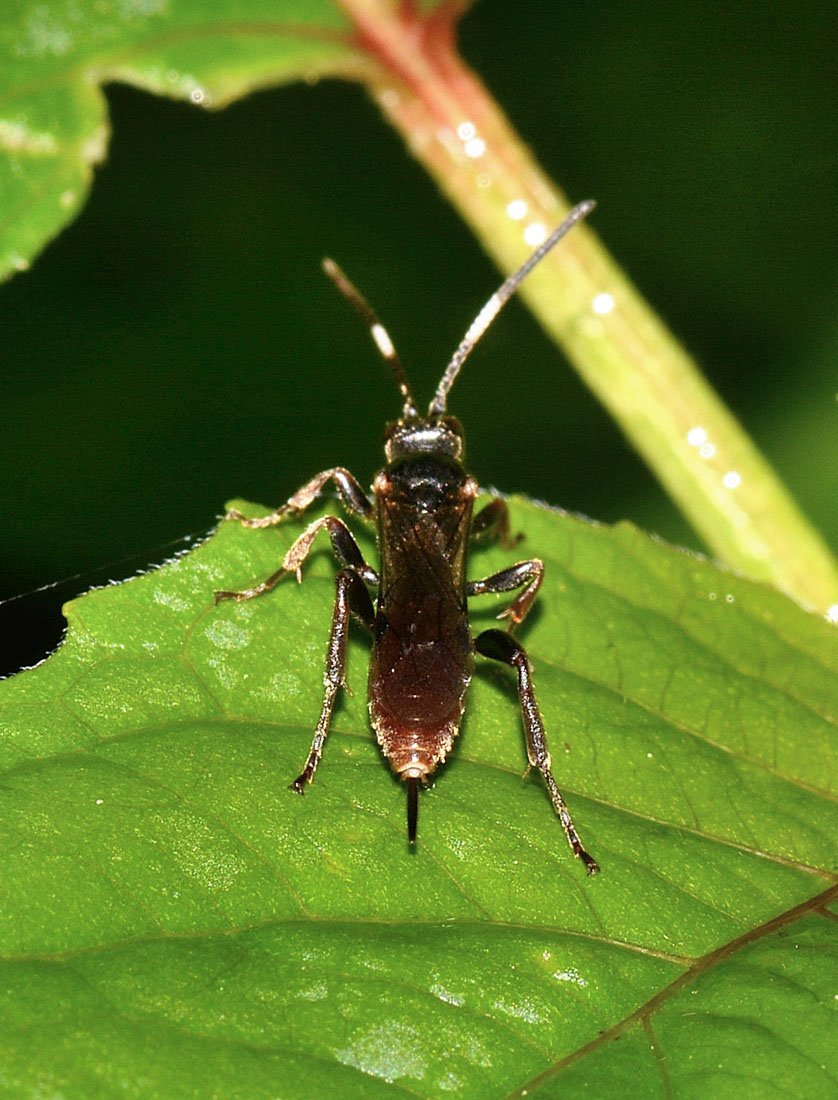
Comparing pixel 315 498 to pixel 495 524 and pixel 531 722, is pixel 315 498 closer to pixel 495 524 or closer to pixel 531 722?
pixel 495 524

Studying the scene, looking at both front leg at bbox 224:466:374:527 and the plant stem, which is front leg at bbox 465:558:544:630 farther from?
the plant stem

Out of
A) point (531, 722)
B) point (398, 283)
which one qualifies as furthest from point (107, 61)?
point (531, 722)

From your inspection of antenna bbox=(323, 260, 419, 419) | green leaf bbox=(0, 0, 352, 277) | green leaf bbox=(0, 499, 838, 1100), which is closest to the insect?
green leaf bbox=(0, 499, 838, 1100)

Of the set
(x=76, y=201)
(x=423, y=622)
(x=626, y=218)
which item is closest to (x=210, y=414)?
(x=76, y=201)

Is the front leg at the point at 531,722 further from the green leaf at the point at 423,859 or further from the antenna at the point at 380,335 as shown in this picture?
the antenna at the point at 380,335

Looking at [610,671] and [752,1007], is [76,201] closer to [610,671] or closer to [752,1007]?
[610,671]

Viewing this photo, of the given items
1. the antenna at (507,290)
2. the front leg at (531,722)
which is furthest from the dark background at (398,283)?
the front leg at (531,722)
